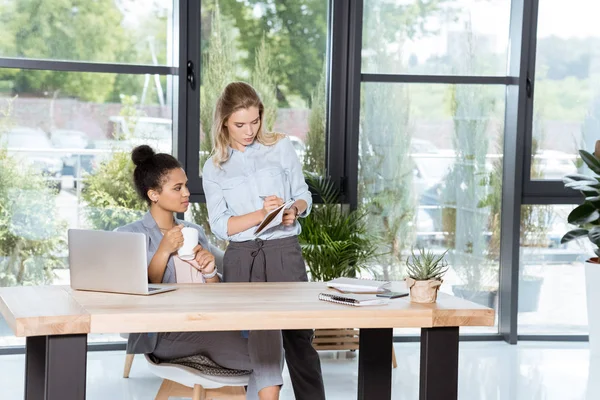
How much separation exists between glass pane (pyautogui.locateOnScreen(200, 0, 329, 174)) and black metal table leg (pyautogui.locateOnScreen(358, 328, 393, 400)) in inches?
93.5

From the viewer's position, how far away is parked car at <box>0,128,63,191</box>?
5.10 meters

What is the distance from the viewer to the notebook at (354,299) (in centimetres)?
277

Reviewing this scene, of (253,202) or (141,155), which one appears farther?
(253,202)

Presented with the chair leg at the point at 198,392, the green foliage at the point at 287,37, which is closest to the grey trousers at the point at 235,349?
the chair leg at the point at 198,392

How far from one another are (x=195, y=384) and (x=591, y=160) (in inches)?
123

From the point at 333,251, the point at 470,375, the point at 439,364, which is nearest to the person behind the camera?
the point at 439,364

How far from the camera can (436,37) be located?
570cm

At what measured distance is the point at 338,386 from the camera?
4574 millimetres

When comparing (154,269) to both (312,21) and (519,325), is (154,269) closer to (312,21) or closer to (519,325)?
(312,21)

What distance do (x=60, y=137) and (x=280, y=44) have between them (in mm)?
1419

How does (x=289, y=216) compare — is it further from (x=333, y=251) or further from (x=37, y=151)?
(x=37, y=151)

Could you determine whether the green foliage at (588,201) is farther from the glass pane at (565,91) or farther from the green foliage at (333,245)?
the green foliage at (333,245)

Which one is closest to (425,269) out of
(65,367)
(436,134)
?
(65,367)

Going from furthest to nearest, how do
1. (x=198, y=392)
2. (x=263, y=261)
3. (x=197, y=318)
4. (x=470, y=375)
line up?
1. (x=470, y=375)
2. (x=263, y=261)
3. (x=198, y=392)
4. (x=197, y=318)
